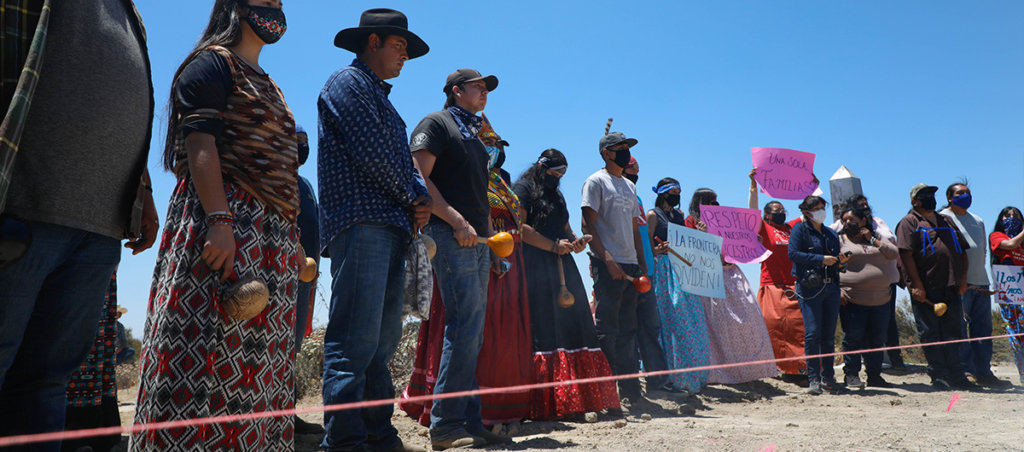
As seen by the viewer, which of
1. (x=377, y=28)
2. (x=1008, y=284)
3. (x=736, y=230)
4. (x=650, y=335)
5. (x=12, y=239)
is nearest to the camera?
(x=12, y=239)

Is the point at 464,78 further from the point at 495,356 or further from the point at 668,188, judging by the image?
the point at 668,188

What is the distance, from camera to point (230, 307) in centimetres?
214

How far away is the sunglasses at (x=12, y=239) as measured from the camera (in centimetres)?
164

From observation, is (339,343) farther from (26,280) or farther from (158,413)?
(26,280)

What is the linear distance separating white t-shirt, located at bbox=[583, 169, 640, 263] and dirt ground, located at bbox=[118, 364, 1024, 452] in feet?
3.99

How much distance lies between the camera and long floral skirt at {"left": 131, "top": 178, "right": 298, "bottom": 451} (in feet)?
6.82

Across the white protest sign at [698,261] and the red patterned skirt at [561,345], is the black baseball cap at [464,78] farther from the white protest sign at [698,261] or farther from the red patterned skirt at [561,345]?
the white protest sign at [698,261]

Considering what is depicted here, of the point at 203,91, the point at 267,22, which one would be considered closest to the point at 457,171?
the point at 267,22

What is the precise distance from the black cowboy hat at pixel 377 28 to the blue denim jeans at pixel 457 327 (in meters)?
0.97

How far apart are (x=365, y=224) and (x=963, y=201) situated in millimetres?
7629

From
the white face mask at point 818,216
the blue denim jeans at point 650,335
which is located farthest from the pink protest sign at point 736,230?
the blue denim jeans at point 650,335

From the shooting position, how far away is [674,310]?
21.5ft

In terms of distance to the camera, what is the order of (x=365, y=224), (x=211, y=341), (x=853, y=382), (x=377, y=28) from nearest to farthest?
1. (x=211, y=341)
2. (x=365, y=224)
3. (x=377, y=28)
4. (x=853, y=382)

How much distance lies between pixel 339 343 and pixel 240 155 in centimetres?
88
